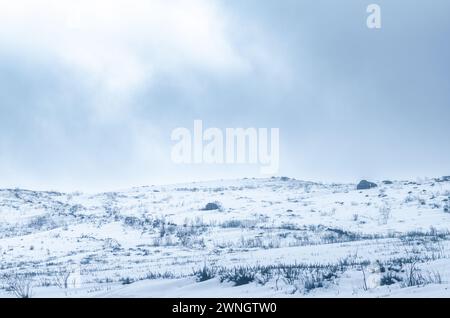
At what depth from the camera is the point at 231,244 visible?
1783 centimetres

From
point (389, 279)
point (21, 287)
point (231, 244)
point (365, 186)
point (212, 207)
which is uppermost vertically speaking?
point (389, 279)

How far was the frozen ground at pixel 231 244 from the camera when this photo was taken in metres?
7.01

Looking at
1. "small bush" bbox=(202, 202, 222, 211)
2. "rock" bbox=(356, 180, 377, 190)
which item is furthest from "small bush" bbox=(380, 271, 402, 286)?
"rock" bbox=(356, 180, 377, 190)

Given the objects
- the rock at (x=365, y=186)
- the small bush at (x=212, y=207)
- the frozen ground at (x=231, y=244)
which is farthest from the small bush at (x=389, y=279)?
the rock at (x=365, y=186)

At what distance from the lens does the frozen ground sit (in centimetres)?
701

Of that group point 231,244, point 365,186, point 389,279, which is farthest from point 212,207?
point 389,279

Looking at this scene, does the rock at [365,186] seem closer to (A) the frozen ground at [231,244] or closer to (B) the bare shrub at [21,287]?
(A) the frozen ground at [231,244]

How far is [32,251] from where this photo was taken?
18391 millimetres

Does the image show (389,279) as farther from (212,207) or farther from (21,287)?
(212,207)

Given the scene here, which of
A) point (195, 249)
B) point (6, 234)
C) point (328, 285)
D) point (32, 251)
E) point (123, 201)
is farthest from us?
point (123, 201)
